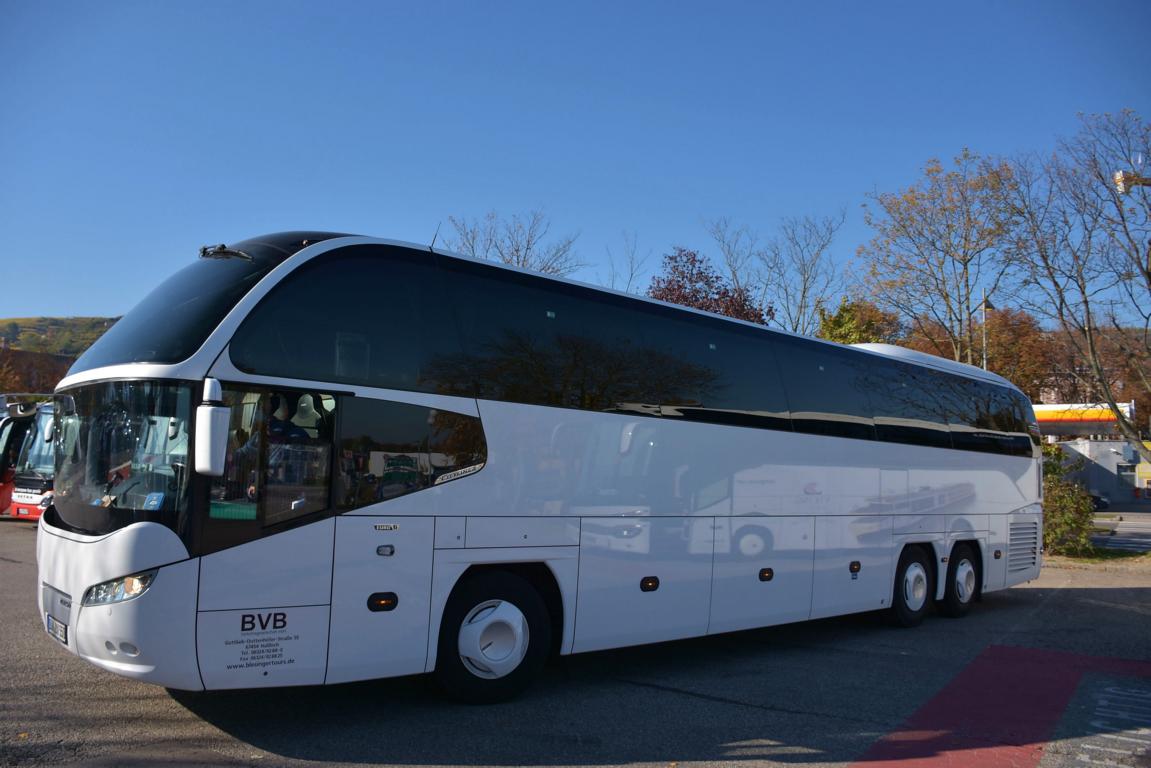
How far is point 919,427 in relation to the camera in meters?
12.7

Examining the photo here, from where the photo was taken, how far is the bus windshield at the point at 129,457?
5.63m

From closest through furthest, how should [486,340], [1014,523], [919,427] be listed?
[486,340] → [919,427] → [1014,523]

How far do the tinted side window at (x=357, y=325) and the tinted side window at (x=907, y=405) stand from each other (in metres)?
7.04

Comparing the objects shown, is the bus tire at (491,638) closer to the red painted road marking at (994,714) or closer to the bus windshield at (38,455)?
the red painted road marking at (994,714)

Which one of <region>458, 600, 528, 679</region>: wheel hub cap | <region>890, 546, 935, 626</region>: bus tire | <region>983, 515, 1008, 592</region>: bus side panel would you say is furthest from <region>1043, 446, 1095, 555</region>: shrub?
<region>458, 600, 528, 679</region>: wheel hub cap

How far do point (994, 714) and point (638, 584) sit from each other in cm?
320

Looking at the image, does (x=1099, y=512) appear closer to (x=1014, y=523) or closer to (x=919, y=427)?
(x=1014, y=523)

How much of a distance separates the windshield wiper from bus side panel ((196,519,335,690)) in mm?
2032

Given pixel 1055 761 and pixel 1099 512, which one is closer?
pixel 1055 761

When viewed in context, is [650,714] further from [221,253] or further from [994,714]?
[221,253]

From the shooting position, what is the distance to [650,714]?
7.27 m

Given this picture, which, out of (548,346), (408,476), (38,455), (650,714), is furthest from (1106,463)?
(408,476)

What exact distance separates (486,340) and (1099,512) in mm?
46528

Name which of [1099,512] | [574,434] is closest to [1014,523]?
[574,434]
